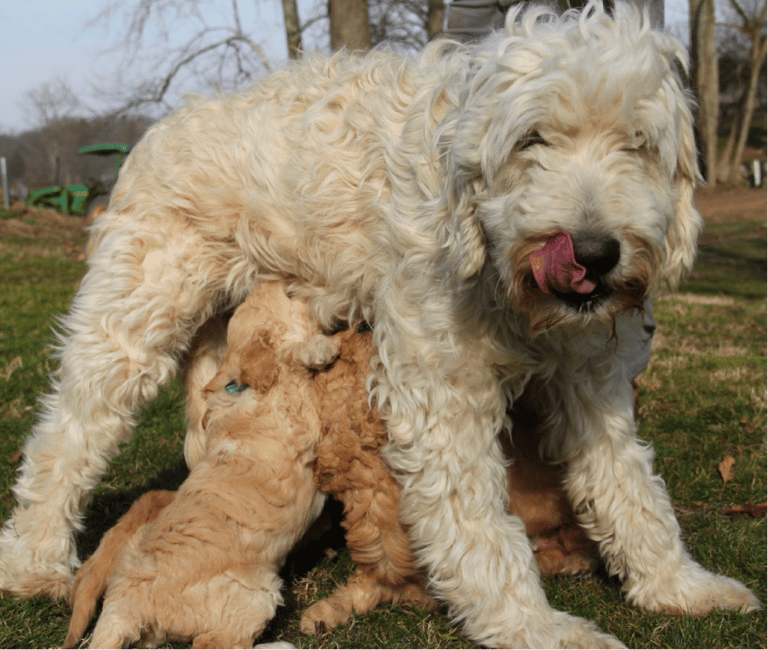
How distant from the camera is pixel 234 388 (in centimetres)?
351

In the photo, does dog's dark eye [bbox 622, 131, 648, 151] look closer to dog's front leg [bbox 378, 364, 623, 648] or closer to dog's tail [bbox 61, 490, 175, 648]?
dog's front leg [bbox 378, 364, 623, 648]

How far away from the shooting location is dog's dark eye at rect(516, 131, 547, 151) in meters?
2.63

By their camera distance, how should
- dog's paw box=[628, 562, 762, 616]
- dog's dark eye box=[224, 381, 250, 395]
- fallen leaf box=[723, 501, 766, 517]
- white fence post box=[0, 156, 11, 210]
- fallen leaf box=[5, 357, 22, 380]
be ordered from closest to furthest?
dog's paw box=[628, 562, 762, 616], dog's dark eye box=[224, 381, 250, 395], fallen leaf box=[723, 501, 766, 517], fallen leaf box=[5, 357, 22, 380], white fence post box=[0, 156, 11, 210]

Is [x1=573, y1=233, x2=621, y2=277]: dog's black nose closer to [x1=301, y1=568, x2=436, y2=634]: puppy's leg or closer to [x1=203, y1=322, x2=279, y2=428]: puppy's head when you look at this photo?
[x1=203, y1=322, x2=279, y2=428]: puppy's head

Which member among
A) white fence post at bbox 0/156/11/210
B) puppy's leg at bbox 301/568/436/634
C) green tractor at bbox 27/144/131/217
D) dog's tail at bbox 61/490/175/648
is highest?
dog's tail at bbox 61/490/175/648

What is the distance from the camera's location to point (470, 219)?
2807 mm

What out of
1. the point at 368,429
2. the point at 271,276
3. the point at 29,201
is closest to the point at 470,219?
the point at 368,429

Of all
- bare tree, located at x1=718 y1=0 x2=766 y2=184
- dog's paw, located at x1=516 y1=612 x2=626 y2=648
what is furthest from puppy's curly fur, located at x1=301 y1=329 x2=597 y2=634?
bare tree, located at x1=718 y1=0 x2=766 y2=184

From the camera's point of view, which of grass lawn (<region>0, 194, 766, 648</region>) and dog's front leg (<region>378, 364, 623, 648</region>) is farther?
grass lawn (<region>0, 194, 766, 648</region>)

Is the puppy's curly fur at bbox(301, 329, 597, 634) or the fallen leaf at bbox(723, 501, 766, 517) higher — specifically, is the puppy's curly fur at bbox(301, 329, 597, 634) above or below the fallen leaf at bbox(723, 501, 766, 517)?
above

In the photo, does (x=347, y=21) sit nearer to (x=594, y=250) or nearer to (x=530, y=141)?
(x=530, y=141)

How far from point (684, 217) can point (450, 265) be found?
2.78 feet

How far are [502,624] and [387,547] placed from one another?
0.56 meters


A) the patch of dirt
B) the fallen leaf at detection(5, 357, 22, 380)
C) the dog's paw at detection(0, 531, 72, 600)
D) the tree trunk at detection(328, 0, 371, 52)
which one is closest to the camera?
the dog's paw at detection(0, 531, 72, 600)
